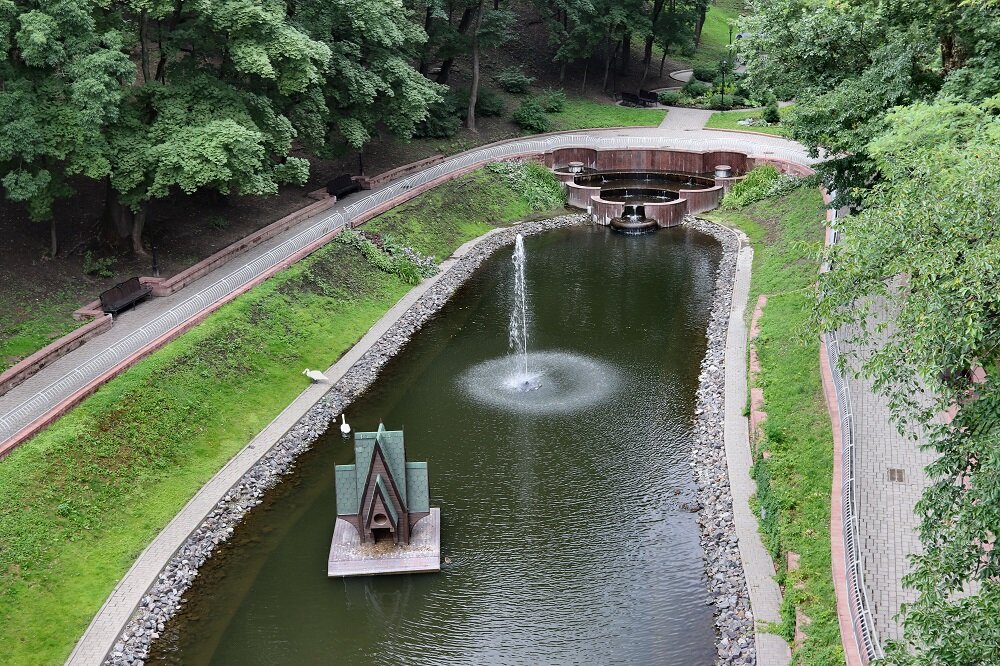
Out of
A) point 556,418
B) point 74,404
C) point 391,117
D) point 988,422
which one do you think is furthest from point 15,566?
point 391,117

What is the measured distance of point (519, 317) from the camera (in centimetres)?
3844

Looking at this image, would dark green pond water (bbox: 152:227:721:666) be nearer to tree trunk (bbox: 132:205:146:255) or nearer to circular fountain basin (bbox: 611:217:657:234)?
tree trunk (bbox: 132:205:146:255)

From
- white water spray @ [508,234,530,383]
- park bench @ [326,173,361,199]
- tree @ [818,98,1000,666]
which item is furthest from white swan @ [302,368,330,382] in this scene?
tree @ [818,98,1000,666]

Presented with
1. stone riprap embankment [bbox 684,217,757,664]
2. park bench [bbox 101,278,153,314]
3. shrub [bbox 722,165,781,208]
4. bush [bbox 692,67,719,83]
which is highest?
bush [bbox 692,67,719,83]

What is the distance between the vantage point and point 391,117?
4822 cm

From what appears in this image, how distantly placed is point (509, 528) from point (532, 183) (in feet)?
112

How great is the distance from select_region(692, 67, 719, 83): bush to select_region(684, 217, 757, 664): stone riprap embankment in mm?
40795

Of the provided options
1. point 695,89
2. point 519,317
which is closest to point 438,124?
point 519,317

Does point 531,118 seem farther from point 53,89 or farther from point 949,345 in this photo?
point 949,345

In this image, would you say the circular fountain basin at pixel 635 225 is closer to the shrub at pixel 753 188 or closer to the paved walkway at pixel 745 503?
the shrub at pixel 753 188

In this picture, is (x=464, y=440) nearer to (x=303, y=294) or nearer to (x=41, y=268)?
(x=303, y=294)

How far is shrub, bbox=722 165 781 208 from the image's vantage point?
51.8 metres

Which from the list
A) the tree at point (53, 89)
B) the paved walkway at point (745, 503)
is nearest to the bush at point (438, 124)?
the paved walkway at point (745, 503)

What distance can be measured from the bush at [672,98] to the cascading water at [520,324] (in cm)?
2943
